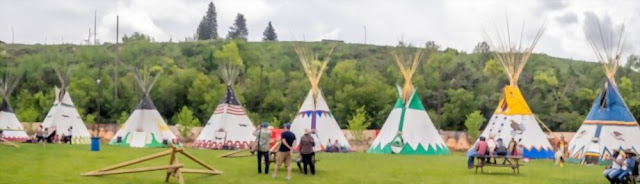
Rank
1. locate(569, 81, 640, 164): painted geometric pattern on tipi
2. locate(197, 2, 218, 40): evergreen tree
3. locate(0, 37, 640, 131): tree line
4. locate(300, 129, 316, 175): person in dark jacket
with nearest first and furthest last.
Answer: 1. locate(300, 129, 316, 175): person in dark jacket
2. locate(569, 81, 640, 164): painted geometric pattern on tipi
3. locate(0, 37, 640, 131): tree line
4. locate(197, 2, 218, 40): evergreen tree

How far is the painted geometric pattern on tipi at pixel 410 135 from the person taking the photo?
27750mm

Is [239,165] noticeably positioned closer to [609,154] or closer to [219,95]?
[609,154]

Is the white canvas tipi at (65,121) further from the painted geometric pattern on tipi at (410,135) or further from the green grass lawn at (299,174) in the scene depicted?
the painted geometric pattern on tipi at (410,135)

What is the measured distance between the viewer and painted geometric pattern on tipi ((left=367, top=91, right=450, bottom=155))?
27.8 m

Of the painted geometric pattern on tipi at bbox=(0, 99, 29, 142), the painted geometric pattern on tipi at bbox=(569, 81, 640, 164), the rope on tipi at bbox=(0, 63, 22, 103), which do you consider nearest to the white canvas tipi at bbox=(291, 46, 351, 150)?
the painted geometric pattern on tipi at bbox=(569, 81, 640, 164)

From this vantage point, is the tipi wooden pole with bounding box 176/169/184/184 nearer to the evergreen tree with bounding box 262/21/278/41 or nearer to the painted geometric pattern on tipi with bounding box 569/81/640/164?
the painted geometric pattern on tipi with bounding box 569/81/640/164

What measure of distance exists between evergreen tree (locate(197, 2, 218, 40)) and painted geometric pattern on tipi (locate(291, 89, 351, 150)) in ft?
323

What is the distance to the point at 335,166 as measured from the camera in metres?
19.5

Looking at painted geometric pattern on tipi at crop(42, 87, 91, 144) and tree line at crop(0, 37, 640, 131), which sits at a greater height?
tree line at crop(0, 37, 640, 131)

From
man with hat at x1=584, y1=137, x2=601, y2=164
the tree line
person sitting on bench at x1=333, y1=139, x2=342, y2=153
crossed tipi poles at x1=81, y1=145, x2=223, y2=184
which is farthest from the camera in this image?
the tree line

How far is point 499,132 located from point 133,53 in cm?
6531

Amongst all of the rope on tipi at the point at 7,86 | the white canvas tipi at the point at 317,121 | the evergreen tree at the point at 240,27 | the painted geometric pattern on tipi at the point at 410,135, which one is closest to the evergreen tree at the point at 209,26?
the evergreen tree at the point at 240,27

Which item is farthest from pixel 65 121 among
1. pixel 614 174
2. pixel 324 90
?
pixel 614 174

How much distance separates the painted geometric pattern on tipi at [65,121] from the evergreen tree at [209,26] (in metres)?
90.6
